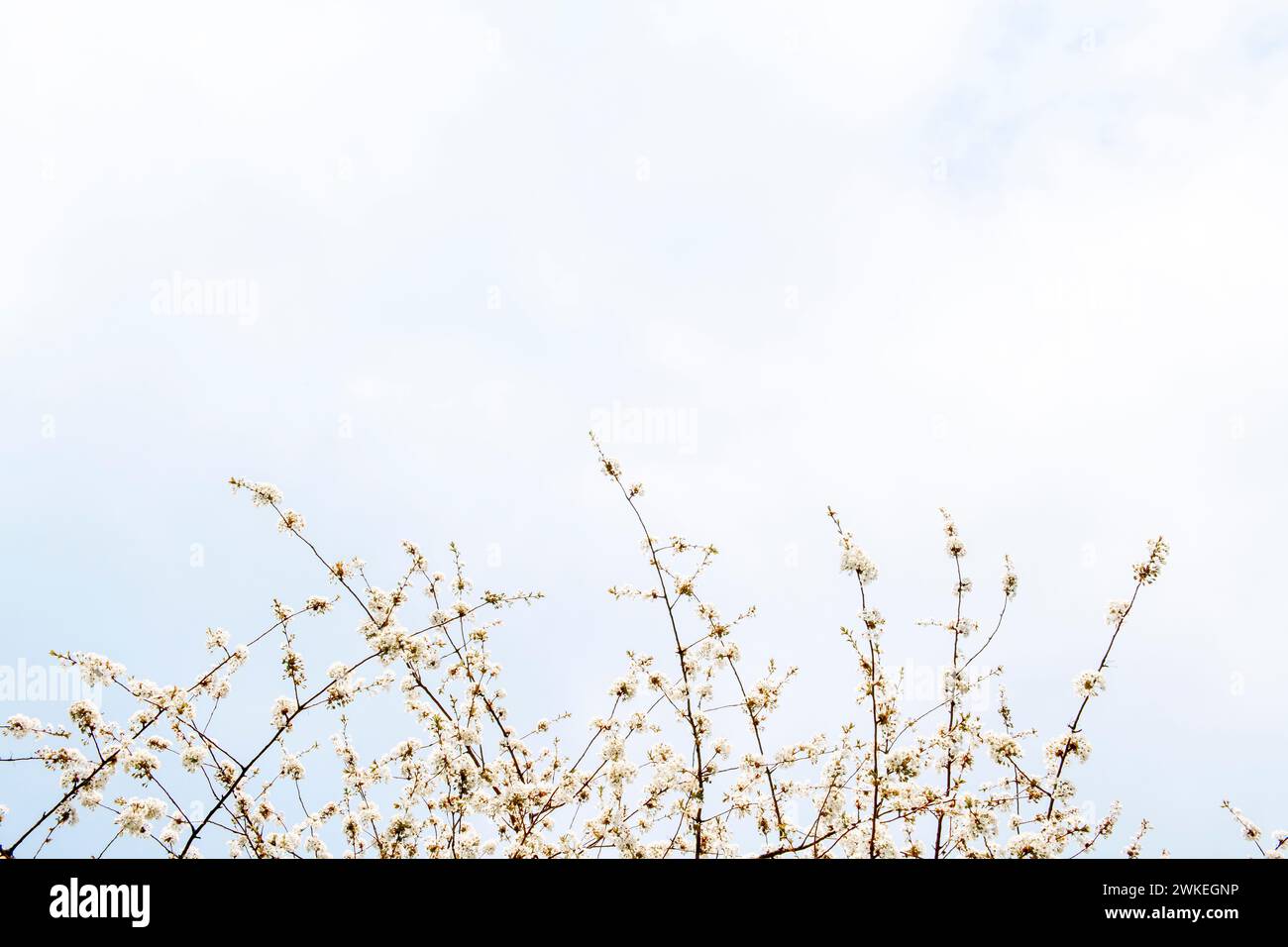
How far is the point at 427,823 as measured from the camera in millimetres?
6027
